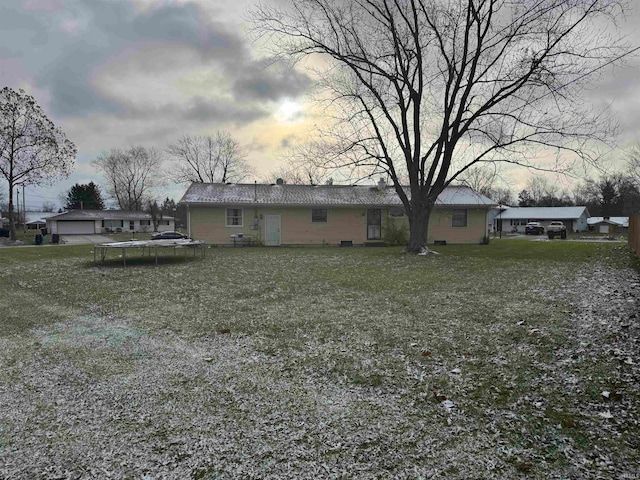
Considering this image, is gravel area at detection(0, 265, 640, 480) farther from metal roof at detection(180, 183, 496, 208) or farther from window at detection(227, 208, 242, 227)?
metal roof at detection(180, 183, 496, 208)

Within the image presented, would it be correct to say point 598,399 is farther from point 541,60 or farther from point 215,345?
point 541,60

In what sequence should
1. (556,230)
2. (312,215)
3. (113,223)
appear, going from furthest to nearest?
(113,223), (556,230), (312,215)

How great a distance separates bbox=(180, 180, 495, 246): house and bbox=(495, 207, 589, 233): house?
3195 cm

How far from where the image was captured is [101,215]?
177 ft

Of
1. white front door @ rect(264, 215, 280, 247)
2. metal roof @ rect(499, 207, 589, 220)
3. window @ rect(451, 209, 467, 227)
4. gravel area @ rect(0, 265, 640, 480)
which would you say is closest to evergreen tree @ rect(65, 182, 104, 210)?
white front door @ rect(264, 215, 280, 247)

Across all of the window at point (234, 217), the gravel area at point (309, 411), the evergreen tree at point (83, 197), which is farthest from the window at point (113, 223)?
the gravel area at point (309, 411)

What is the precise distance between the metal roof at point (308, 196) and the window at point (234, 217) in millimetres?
523

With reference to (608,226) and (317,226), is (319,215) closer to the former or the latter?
(317,226)

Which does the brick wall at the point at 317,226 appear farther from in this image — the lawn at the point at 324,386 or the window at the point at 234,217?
the lawn at the point at 324,386

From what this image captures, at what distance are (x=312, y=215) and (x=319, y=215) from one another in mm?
423

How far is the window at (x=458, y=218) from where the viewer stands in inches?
903

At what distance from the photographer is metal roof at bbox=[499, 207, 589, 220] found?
52.3m

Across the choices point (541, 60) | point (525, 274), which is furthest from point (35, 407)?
point (541, 60)

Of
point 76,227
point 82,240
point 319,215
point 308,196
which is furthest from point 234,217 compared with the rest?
point 76,227
